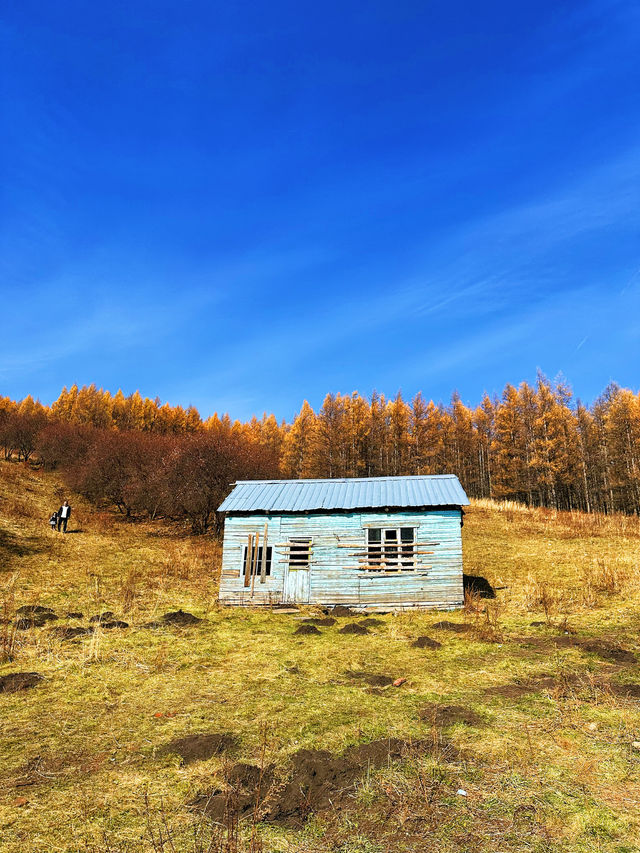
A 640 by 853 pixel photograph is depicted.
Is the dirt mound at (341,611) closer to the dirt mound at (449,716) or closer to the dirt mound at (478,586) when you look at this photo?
the dirt mound at (478,586)

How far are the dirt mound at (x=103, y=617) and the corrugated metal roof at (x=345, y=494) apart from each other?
18.4 feet

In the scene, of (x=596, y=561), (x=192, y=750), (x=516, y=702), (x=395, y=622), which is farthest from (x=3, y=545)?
(x=596, y=561)

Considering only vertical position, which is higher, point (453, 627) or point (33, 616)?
point (33, 616)

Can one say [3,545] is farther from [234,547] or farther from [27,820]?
[27,820]

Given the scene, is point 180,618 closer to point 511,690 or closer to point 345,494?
point 345,494

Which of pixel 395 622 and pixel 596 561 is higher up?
pixel 596 561

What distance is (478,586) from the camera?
68.6 feet

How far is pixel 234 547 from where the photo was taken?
1981 cm

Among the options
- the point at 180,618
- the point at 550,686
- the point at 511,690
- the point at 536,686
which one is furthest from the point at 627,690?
the point at 180,618

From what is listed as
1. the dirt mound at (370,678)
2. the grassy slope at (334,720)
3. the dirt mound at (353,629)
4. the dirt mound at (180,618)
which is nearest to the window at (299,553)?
the grassy slope at (334,720)

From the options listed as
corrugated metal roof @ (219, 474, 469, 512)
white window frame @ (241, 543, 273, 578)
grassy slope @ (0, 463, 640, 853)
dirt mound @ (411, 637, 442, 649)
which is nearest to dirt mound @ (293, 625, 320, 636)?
grassy slope @ (0, 463, 640, 853)

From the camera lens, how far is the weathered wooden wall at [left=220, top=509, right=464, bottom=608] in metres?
18.2

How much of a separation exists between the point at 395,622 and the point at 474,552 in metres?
14.3

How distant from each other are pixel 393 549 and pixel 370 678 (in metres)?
9.11
